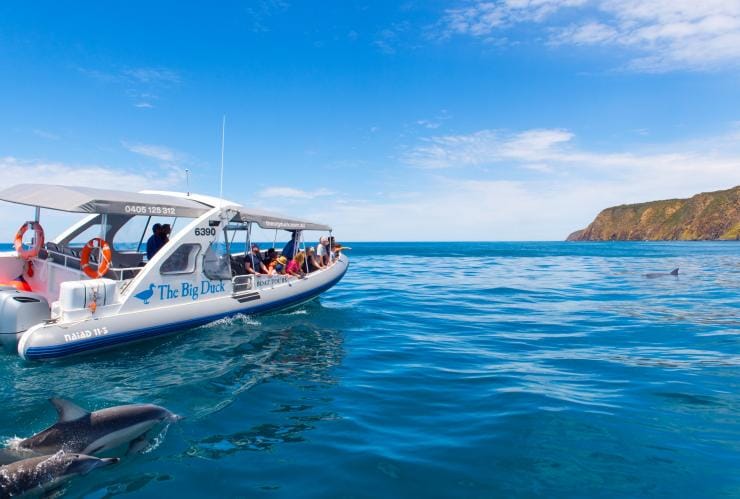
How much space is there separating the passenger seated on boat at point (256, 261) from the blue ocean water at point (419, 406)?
90.5 inches

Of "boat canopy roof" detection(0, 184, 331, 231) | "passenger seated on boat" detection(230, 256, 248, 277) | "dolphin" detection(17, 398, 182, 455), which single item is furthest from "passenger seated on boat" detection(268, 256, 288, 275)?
"dolphin" detection(17, 398, 182, 455)

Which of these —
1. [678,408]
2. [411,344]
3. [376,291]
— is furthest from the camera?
[376,291]

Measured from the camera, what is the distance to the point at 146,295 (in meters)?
10.3

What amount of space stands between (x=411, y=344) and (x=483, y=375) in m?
2.91

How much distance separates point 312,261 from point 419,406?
10992mm

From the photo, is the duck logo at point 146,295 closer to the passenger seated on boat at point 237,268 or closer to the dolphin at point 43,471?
the passenger seated on boat at point 237,268

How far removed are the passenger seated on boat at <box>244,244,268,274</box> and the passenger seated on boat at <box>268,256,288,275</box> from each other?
0.89 feet

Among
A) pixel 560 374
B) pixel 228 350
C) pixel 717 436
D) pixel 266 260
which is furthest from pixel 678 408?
pixel 266 260

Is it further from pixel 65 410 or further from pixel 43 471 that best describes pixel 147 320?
pixel 43 471

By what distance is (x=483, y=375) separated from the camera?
8273 millimetres

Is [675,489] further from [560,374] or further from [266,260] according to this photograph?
[266,260]

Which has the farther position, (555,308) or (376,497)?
(555,308)

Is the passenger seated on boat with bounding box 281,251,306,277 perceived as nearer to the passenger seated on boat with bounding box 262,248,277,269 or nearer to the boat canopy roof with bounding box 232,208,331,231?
the passenger seated on boat with bounding box 262,248,277,269

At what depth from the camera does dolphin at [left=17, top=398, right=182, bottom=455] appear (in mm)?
4844
